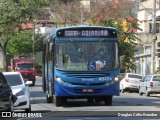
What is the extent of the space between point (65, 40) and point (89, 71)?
66.4 inches

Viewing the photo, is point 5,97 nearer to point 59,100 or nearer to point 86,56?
point 86,56

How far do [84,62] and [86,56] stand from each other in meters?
0.27

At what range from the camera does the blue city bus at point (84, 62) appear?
23.2m

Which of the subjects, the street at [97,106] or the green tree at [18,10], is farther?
the green tree at [18,10]

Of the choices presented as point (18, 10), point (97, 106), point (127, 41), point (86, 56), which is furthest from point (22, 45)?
point (86, 56)

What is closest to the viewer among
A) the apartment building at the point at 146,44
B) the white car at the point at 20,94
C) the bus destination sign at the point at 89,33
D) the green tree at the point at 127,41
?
the white car at the point at 20,94

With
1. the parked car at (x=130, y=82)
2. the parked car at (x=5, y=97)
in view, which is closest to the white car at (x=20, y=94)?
the parked car at (x=5, y=97)

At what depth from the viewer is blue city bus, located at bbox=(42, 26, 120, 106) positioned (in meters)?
23.2

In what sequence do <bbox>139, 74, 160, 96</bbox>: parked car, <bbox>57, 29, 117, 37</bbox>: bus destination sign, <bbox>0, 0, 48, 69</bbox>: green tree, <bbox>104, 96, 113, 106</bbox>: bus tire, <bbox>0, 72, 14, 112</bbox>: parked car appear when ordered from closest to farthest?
<bbox>0, 72, 14, 112</bbox>: parked car, <bbox>57, 29, 117, 37</bbox>: bus destination sign, <bbox>104, 96, 113, 106</bbox>: bus tire, <bbox>0, 0, 48, 69</bbox>: green tree, <bbox>139, 74, 160, 96</bbox>: parked car

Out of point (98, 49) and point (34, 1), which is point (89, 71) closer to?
point (98, 49)

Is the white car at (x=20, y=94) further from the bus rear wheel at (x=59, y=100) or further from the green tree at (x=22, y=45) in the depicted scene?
the green tree at (x=22, y=45)

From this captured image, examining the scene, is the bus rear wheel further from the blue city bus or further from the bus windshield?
the bus windshield

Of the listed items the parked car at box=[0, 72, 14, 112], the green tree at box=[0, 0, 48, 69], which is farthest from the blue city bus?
the green tree at box=[0, 0, 48, 69]

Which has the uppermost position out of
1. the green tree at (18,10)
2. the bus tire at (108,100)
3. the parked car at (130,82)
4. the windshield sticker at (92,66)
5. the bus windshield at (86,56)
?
the green tree at (18,10)
